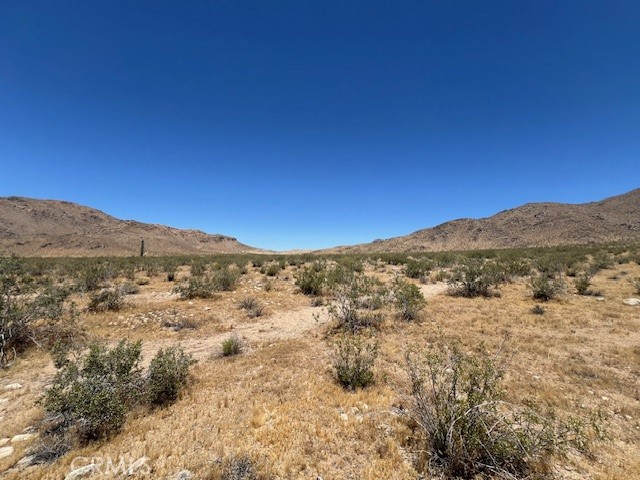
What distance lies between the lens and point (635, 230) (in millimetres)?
56031

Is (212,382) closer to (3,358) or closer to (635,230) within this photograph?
(3,358)

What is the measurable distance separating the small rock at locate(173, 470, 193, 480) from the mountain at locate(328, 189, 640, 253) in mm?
70900

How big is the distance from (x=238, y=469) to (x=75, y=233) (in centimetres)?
9826

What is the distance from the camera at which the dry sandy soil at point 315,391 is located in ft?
13.5

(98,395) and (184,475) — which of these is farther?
(98,395)

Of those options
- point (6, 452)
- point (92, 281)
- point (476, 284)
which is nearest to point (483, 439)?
point (6, 452)

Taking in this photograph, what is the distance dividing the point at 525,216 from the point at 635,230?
83.2 feet

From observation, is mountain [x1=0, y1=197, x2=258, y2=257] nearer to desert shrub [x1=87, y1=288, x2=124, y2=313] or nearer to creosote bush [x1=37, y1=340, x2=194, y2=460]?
desert shrub [x1=87, y1=288, x2=124, y2=313]

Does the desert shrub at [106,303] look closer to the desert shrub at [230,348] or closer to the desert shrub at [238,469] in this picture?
the desert shrub at [230,348]

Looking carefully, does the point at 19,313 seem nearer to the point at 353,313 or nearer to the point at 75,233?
the point at 353,313

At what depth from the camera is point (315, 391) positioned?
597 centimetres

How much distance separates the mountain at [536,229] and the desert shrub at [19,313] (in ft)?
239

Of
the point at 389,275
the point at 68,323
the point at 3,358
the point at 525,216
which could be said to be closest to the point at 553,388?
the point at 3,358

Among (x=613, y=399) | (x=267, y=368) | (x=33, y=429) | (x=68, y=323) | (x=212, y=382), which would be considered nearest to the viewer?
(x=33, y=429)
